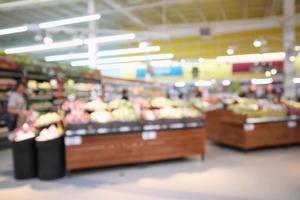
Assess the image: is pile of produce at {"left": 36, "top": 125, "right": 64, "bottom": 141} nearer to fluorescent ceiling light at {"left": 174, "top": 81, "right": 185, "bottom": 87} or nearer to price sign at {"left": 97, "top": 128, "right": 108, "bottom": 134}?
price sign at {"left": 97, "top": 128, "right": 108, "bottom": 134}

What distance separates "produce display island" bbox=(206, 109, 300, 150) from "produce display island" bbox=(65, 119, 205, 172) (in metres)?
1.41

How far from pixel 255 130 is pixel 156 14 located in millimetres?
9037

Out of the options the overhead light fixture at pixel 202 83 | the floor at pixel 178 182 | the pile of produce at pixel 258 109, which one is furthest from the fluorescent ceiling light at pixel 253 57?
the floor at pixel 178 182

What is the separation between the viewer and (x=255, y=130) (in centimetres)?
673

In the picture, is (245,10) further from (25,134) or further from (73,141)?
(25,134)

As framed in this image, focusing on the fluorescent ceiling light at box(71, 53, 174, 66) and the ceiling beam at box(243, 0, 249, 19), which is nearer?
the ceiling beam at box(243, 0, 249, 19)

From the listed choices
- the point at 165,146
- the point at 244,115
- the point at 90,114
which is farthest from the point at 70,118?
the point at 244,115

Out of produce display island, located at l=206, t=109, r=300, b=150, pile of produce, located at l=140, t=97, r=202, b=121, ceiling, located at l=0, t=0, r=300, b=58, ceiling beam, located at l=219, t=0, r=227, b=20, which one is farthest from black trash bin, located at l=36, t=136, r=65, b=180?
ceiling beam, located at l=219, t=0, r=227, b=20

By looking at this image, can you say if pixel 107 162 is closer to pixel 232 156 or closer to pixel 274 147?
pixel 232 156

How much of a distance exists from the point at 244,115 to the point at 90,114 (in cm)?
352

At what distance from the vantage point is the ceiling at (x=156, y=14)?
1170cm

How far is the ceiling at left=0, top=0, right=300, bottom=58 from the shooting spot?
38.4ft

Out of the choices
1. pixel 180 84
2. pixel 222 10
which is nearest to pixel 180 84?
pixel 180 84

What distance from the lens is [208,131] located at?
27.5 feet
